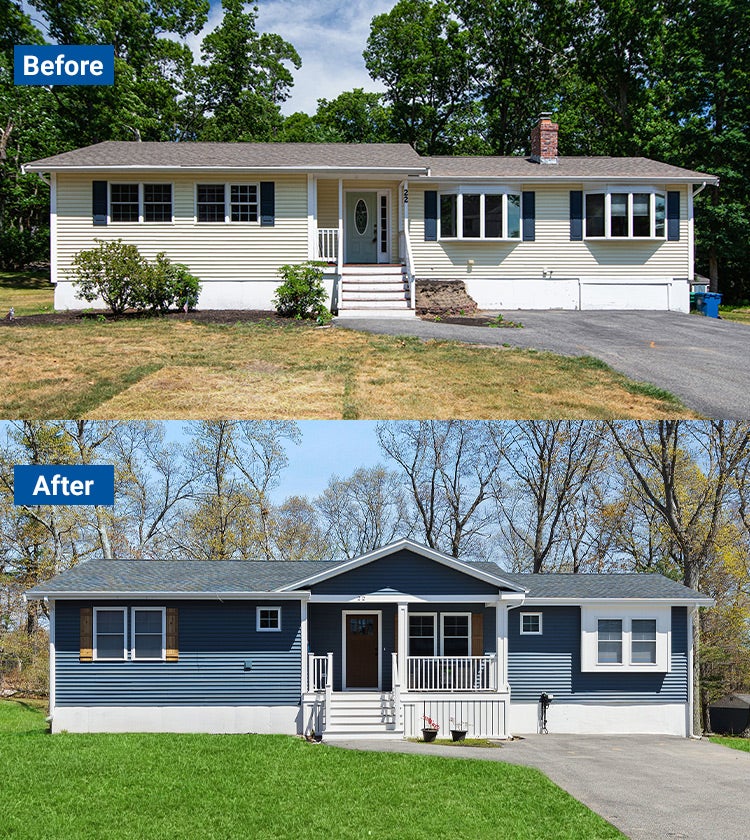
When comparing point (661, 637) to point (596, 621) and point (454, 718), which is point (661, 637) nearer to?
point (596, 621)

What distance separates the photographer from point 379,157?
21297 mm

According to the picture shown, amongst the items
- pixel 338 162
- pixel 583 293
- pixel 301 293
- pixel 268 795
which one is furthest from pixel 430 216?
pixel 268 795

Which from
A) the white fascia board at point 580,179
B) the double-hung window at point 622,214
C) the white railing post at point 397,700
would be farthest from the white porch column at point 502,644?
the white fascia board at point 580,179

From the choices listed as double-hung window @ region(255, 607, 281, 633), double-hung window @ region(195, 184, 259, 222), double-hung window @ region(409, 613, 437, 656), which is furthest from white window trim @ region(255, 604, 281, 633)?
double-hung window @ region(195, 184, 259, 222)

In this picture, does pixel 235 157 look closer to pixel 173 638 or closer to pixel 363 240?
pixel 363 240

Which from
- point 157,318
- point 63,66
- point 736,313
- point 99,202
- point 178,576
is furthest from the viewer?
point 736,313

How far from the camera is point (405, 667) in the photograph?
46.7 ft

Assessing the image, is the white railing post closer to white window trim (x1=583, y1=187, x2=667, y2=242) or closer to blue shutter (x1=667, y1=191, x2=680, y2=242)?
white window trim (x1=583, y1=187, x2=667, y2=242)

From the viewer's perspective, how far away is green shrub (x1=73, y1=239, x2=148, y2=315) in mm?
17922

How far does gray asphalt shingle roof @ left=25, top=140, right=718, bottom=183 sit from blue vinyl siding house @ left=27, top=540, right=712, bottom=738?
375 inches

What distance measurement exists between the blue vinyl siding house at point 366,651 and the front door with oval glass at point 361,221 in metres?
9.84

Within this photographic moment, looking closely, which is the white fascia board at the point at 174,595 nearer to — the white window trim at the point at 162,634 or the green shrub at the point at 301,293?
the white window trim at the point at 162,634

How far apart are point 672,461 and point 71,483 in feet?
53.5

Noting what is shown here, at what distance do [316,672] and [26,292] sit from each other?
14.5 metres
